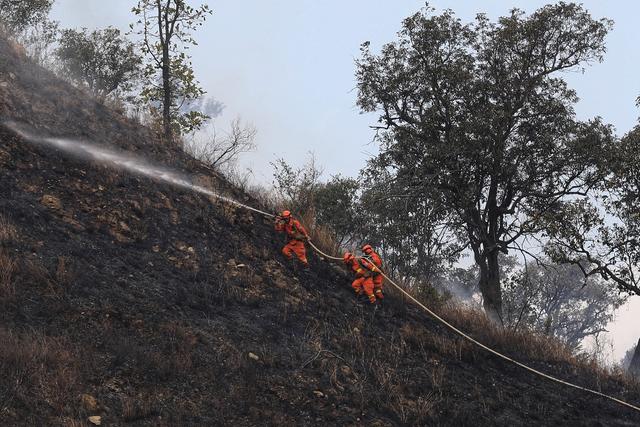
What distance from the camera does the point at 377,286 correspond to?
10062mm

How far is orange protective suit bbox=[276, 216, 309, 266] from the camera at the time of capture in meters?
10.2

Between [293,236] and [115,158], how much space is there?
3947 mm

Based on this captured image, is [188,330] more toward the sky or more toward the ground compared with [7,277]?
more toward the sky

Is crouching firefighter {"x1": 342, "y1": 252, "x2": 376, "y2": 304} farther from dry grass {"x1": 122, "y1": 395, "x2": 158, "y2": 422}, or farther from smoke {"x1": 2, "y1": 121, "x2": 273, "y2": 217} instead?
dry grass {"x1": 122, "y1": 395, "x2": 158, "y2": 422}

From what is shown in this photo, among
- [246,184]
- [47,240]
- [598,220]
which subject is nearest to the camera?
[47,240]

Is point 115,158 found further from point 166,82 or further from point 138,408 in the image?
point 166,82

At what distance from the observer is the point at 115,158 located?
1082 cm

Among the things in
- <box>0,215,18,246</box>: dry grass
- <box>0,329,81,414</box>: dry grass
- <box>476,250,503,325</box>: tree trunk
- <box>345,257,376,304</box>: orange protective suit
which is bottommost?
<box>0,329,81,414</box>: dry grass

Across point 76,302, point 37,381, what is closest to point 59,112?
point 76,302

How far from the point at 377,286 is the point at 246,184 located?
4.77 meters

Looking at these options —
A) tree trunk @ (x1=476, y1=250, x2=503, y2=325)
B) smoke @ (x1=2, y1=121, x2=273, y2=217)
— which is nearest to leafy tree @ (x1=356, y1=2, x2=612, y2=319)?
tree trunk @ (x1=476, y1=250, x2=503, y2=325)

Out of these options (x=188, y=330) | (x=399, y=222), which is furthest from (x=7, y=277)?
(x=399, y=222)

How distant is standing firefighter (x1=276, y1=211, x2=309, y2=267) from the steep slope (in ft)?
1.06

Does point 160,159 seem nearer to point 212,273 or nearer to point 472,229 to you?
point 212,273
